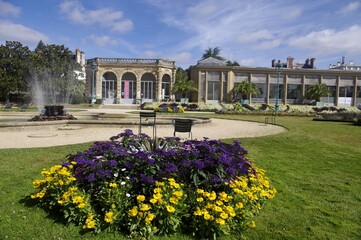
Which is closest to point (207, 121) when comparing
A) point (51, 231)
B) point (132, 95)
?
point (51, 231)

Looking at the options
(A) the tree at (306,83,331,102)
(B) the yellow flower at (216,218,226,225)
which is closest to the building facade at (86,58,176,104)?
(A) the tree at (306,83,331,102)

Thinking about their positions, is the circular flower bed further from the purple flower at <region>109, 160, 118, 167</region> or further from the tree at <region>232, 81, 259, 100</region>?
the tree at <region>232, 81, 259, 100</region>

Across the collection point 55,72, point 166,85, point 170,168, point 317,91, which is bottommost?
point 170,168

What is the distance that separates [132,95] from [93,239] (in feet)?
151

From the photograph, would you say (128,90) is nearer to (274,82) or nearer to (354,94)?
(274,82)

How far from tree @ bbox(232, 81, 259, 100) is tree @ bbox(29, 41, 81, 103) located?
25883mm

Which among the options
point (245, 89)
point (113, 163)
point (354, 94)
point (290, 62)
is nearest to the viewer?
point (113, 163)

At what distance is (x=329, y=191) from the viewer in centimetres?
537

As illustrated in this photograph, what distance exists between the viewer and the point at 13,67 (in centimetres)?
4169

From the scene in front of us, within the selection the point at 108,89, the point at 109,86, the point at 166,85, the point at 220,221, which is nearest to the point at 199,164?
the point at 220,221

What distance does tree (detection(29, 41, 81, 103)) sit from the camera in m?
41.7

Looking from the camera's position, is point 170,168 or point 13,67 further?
point 13,67

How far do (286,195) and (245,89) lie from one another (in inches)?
1727

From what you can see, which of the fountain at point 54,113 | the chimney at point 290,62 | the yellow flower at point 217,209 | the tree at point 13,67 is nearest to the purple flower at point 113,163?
the yellow flower at point 217,209
